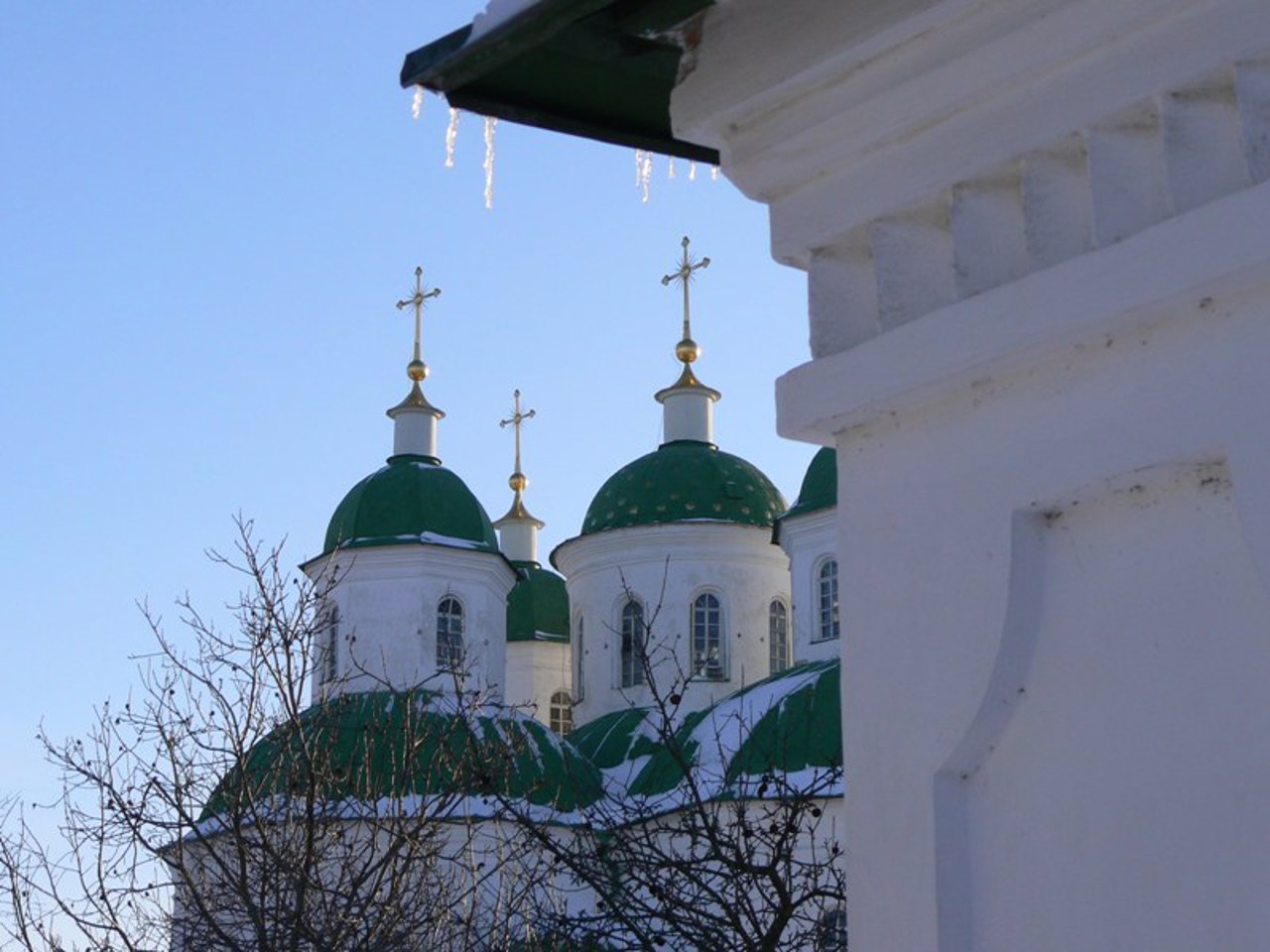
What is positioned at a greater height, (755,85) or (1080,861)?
(755,85)

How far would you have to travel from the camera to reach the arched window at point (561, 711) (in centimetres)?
3612

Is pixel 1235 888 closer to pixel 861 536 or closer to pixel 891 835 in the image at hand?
pixel 891 835

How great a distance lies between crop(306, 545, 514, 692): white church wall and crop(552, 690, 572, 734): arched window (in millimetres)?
7299

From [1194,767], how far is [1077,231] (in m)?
0.95

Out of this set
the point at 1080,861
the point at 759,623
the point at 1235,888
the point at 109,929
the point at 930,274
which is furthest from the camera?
the point at 759,623

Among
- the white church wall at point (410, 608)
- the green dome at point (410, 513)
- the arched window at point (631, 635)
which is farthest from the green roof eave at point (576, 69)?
the arched window at point (631, 635)

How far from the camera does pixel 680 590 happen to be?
2962 centimetres

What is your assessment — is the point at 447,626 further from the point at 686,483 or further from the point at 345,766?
the point at 345,766

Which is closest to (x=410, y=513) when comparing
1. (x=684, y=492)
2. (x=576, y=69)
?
(x=684, y=492)

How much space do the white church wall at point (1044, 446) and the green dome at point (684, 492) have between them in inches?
1017

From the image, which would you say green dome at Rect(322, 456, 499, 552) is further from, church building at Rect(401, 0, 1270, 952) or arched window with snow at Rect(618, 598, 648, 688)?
church building at Rect(401, 0, 1270, 952)

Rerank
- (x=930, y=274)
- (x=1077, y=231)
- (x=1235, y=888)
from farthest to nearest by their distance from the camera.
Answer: (x=930, y=274) < (x=1077, y=231) < (x=1235, y=888)

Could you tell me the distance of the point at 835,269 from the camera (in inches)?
160

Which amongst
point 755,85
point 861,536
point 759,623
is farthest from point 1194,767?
point 759,623
